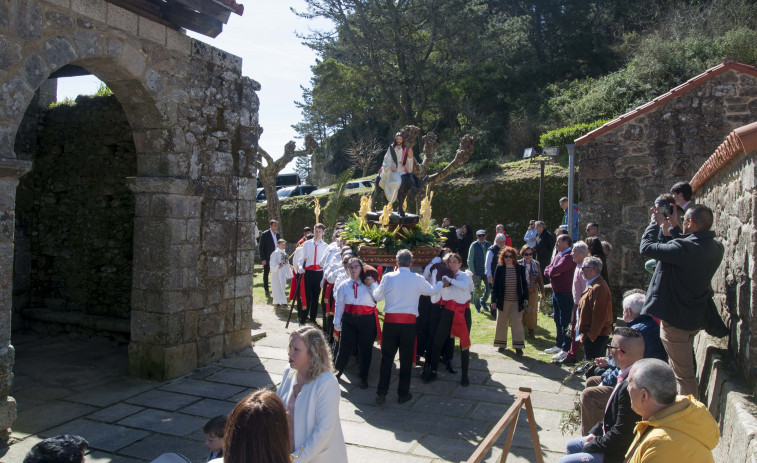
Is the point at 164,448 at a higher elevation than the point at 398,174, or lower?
lower

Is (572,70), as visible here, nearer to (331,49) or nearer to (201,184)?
(331,49)

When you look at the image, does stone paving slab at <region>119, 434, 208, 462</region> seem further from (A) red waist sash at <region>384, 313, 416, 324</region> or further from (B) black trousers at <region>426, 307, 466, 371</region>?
(B) black trousers at <region>426, 307, 466, 371</region>

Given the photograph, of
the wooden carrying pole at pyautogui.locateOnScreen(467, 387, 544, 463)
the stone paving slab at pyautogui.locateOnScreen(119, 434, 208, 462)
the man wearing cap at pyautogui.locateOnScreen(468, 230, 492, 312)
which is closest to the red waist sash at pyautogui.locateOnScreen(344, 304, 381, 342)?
the stone paving slab at pyautogui.locateOnScreen(119, 434, 208, 462)

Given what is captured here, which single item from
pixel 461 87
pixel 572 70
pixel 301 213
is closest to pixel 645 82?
pixel 572 70

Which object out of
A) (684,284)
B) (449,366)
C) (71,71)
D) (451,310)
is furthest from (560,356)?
(71,71)

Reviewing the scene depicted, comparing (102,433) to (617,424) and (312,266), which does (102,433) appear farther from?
(312,266)

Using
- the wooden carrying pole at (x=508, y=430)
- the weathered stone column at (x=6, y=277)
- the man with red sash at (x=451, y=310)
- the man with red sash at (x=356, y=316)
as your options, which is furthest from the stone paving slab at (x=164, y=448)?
the man with red sash at (x=451, y=310)

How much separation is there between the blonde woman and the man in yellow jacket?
4.99 feet

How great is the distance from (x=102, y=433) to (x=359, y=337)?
2.71 m

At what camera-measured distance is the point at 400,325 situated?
233 inches

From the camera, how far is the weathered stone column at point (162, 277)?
6.59 meters

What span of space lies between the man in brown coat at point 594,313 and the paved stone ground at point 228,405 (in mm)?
571

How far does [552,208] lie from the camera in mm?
15180

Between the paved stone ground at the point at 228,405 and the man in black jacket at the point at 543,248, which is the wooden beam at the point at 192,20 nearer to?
the paved stone ground at the point at 228,405
